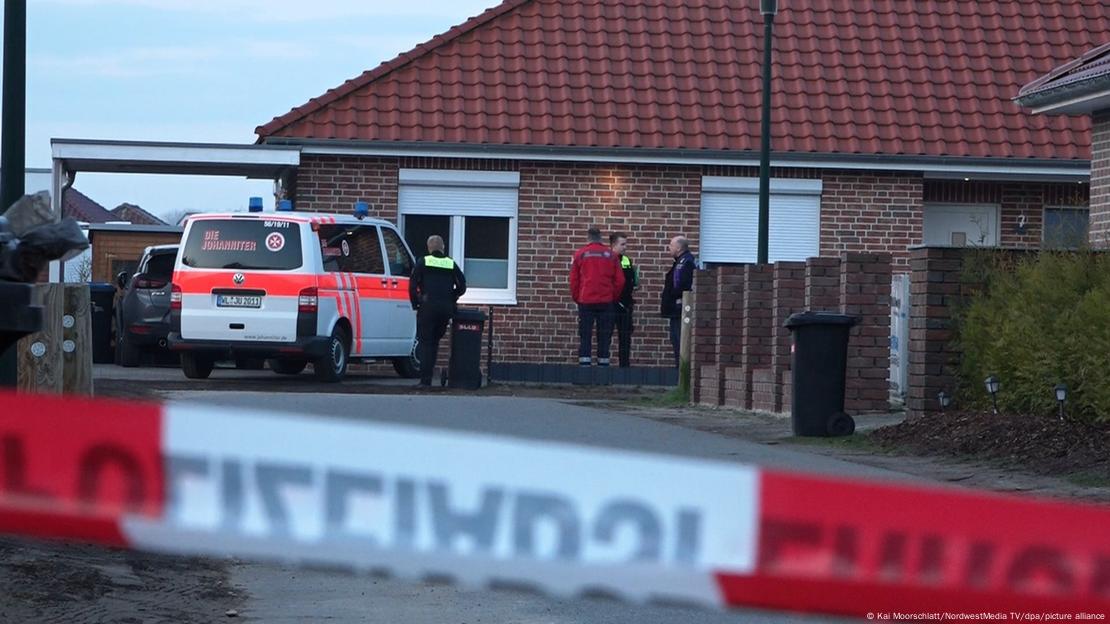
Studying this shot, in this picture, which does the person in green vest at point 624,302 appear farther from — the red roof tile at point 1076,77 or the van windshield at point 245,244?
the red roof tile at point 1076,77

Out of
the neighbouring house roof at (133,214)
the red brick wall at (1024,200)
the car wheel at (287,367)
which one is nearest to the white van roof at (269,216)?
the car wheel at (287,367)

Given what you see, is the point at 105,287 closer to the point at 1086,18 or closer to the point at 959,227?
the point at 959,227

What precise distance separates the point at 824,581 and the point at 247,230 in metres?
18.7

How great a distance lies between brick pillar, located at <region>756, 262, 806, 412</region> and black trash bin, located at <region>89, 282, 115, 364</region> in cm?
1235

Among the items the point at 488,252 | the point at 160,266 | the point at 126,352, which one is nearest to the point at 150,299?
the point at 160,266

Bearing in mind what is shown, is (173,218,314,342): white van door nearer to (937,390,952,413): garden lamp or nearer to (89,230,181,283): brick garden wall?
(937,390,952,413): garden lamp

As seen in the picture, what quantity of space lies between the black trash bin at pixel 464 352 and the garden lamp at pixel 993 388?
8.31m

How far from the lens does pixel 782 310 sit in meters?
17.1

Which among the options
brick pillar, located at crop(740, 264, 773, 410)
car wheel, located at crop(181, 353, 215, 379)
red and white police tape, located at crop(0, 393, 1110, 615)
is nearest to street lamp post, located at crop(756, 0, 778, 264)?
brick pillar, located at crop(740, 264, 773, 410)

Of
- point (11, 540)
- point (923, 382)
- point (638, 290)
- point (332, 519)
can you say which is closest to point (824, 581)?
point (332, 519)

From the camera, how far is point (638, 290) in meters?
26.0

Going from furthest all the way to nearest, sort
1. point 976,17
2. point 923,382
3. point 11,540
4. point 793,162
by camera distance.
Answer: point 976,17 → point 793,162 → point 923,382 → point 11,540

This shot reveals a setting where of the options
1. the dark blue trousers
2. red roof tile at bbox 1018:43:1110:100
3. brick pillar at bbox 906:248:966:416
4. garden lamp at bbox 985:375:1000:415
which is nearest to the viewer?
garden lamp at bbox 985:375:1000:415

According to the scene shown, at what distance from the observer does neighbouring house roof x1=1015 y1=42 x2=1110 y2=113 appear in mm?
16234
